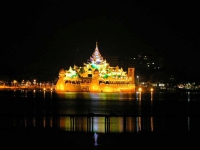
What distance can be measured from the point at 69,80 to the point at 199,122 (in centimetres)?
10687

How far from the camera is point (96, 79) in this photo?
466 ft

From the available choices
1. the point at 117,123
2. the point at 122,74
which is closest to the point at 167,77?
the point at 122,74

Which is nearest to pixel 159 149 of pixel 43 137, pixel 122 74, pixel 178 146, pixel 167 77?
pixel 178 146

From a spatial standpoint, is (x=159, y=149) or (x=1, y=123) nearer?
(x=159, y=149)

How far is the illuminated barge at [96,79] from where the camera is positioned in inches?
5669

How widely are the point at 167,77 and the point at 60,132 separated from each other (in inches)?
5571

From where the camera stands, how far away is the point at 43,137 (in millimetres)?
35312

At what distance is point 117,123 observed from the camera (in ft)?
152

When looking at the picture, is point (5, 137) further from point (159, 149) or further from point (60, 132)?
point (159, 149)

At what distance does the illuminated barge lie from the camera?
144 m

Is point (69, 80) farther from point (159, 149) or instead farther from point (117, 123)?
point (159, 149)

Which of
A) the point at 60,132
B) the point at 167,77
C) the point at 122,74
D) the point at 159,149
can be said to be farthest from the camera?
the point at 167,77

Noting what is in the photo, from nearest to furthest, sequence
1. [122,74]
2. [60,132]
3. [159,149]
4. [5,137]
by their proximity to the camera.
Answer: [159,149]
[5,137]
[60,132]
[122,74]

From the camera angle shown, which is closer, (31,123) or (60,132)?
(60,132)
